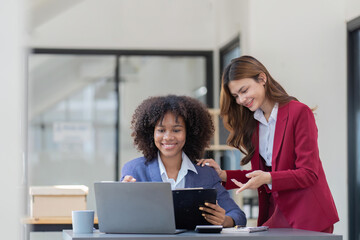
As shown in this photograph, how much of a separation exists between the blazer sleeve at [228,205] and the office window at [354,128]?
2.55 m

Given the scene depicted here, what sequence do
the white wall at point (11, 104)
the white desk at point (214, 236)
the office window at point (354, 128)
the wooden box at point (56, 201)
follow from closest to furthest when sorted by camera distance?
the white wall at point (11, 104) → the white desk at point (214, 236) → the wooden box at point (56, 201) → the office window at point (354, 128)

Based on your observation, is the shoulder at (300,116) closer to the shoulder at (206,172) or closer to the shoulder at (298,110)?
the shoulder at (298,110)

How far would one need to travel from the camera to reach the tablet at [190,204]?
2506 millimetres

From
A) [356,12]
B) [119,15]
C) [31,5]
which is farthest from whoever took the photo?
[119,15]

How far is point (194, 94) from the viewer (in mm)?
6812

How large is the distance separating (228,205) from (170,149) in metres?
0.37

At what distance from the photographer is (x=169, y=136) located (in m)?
3.00

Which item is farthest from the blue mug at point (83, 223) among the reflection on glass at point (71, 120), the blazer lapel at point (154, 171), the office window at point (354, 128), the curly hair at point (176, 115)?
the reflection on glass at point (71, 120)

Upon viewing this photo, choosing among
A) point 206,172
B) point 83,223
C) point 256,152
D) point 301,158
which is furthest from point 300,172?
point 83,223

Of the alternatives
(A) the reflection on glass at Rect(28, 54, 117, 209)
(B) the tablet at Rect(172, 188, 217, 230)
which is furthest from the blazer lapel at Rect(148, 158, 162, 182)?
(A) the reflection on glass at Rect(28, 54, 117, 209)

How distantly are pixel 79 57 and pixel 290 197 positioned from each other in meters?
4.12

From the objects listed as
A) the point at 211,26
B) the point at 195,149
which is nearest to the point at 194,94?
the point at 211,26

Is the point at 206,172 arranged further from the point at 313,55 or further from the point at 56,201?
the point at 313,55

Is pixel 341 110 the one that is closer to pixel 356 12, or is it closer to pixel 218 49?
pixel 356 12
